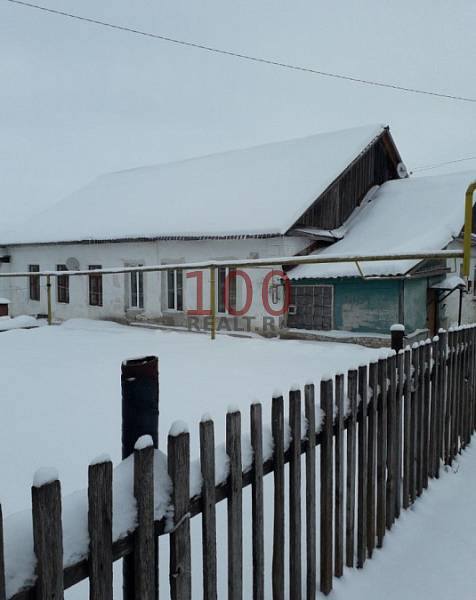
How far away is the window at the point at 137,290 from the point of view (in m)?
16.4

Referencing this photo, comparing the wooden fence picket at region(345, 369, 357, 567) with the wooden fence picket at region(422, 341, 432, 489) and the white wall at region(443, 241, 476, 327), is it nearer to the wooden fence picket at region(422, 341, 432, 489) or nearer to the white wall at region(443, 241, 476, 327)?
the wooden fence picket at region(422, 341, 432, 489)

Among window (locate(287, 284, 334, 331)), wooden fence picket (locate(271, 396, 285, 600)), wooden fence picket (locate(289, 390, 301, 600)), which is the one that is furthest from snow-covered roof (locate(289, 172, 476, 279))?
wooden fence picket (locate(271, 396, 285, 600))

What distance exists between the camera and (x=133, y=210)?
18.3 m

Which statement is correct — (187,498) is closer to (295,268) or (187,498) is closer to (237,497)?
(237,497)

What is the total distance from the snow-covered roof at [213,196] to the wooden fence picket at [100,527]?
1165 centimetres

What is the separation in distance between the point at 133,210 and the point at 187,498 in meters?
17.7

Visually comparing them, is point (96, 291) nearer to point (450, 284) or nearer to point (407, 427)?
point (450, 284)

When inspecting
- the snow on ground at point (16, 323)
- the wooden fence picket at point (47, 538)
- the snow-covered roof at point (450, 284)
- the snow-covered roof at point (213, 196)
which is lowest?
the snow on ground at point (16, 323)

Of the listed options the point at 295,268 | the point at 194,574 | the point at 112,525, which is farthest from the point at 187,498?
the point at 295,268

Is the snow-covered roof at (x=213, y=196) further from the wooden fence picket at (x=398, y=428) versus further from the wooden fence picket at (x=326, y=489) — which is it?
the wooden fence picket at (x=326, y=489)

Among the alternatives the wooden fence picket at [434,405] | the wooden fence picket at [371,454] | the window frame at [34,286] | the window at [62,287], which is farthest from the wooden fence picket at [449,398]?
the window frame at [34,286]

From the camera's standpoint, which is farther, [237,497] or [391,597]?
[391,597]

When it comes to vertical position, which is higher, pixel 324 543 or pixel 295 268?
pixel 295 268

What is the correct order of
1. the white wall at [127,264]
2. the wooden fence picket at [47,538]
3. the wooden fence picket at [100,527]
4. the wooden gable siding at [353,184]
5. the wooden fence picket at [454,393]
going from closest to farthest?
the wooden fence picket at [47,538], the wooden fence picket at [100,527], the wooden fence picket at [454,393], the white wall at [127,264], the wooden gable siding at [353,184]
